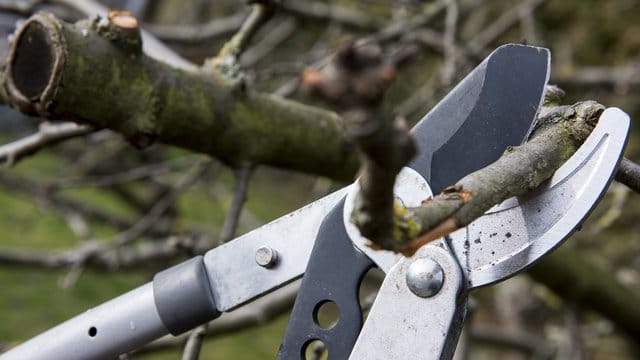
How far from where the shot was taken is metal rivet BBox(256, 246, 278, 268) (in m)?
1.08

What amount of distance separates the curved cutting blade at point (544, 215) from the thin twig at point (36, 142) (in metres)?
0.87

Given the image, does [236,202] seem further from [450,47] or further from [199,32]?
[199,32]

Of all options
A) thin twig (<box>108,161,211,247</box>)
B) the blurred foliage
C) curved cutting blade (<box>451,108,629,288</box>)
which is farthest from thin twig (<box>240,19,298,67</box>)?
curved cutting blade (<box>451,108,629,288</box>)

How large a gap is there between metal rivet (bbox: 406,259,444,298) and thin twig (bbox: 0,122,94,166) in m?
0.80

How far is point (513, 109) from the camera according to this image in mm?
1019

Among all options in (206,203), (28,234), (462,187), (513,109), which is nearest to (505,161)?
(462,187)

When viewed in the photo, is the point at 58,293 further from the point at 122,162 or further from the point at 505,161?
the point at 505,161

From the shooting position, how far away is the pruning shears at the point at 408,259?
3.14 feet

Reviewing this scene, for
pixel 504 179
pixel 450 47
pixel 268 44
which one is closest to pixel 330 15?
pixel 268 44

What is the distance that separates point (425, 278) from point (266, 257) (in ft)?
0.70

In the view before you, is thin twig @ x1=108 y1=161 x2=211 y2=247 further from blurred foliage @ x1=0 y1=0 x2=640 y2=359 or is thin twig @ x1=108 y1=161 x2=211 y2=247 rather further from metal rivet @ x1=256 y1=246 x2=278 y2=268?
metal rivet @ x1=256 y1=246 x2=278 y2=268

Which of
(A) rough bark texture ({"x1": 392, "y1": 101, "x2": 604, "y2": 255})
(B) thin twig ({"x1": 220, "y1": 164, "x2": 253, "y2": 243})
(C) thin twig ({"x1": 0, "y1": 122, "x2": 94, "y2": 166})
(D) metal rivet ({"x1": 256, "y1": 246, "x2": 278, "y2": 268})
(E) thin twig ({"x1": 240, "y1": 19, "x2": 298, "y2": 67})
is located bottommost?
(E) thin twig ({"x1": 240, "y1": 19, "x2": 298, "y2": 67})

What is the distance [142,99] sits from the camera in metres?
1.37

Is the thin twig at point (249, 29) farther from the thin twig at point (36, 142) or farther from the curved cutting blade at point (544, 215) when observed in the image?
the curved cutting blade at point (544, 215)
